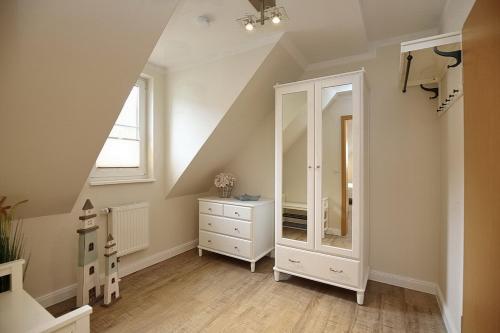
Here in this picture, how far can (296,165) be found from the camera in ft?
7.75

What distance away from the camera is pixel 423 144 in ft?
7.36

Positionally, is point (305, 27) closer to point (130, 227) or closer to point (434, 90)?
point (434, 90)

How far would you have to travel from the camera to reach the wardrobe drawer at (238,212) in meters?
2.68

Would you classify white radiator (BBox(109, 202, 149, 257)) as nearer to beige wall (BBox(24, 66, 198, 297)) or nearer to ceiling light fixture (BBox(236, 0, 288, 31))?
beige wall (BBox(24, 66, 198, 297))

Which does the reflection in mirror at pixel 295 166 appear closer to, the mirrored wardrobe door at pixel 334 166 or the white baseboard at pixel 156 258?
the mirrored wardrobe door at pixel 334 166

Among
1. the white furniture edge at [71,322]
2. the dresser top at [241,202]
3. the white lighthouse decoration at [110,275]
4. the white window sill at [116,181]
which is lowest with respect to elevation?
the white lighthouse decoration at [110,275]

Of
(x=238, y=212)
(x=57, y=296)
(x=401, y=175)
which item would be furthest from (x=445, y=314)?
(x=57, y=296)

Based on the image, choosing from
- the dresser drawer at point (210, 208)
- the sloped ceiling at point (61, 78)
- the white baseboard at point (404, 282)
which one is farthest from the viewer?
the dresser drawer at point (210, 208)

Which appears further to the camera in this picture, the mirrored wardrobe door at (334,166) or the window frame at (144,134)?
the window frame at (144,134)

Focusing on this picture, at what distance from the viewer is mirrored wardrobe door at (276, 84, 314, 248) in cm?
225

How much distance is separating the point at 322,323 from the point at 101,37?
7.99 ft

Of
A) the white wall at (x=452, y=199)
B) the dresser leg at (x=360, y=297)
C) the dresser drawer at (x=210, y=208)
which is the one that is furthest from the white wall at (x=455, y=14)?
the dresser drawer at (x=210, y=208)

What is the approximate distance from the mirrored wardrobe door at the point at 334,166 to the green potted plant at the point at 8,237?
2.25m

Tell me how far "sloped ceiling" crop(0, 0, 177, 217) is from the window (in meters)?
0.60
